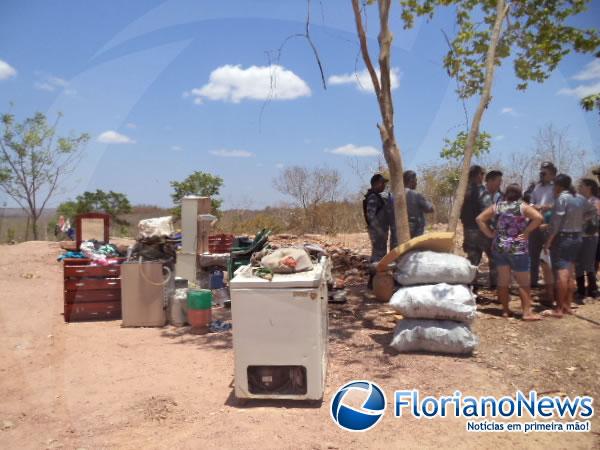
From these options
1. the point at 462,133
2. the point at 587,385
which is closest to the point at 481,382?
the point at 587,385

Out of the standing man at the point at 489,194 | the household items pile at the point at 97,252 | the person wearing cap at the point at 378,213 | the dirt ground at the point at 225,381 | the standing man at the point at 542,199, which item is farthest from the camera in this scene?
the household items pile at the point at 97,252

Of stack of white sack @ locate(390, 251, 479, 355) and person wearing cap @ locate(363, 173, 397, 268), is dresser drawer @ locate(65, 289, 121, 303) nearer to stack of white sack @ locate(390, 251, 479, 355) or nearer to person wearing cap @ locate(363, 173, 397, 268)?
person wearing cap @ locate(363, 173, 397, 268)

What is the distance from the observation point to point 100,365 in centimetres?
454

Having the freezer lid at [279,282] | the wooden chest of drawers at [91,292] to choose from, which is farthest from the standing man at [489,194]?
the wooden chest of drawers at [91,292]

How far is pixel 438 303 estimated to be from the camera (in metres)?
4.24

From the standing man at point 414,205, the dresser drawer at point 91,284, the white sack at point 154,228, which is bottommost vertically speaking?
the dresser drawer at point 91,284

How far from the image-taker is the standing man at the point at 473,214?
6277mm

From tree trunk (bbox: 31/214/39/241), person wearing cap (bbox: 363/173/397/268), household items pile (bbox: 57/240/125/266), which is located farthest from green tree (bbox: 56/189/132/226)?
person wearing cap (bbox: 363/173/397/268)

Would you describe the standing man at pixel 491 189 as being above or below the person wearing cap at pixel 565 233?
above

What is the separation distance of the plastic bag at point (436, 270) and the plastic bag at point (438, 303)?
0.24ft

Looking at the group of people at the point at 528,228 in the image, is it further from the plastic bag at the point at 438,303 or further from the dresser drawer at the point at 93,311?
the dresser drawer at the point at 93,311

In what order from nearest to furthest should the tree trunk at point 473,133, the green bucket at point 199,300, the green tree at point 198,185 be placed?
1. the tree trunk at point 473,133
2. the green bucket at point 199,300
3. the green tree at point 198,185

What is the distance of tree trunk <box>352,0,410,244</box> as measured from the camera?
5250 millimetres

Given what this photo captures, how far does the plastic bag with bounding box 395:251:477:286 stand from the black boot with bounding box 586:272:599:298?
2.57m
